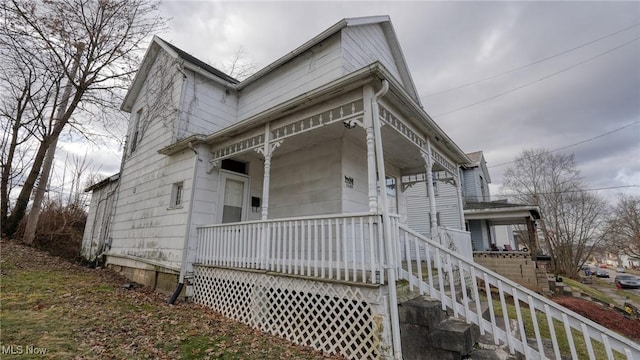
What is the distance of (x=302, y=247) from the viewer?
4.61 meters

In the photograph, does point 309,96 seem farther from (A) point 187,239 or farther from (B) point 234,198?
(A) point 187,239

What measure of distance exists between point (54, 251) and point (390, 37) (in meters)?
16.3

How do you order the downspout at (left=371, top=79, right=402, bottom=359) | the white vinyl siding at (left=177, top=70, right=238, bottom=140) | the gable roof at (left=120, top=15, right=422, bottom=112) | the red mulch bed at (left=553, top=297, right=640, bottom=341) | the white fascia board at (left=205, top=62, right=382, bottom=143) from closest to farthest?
the downspout at (left=371, top=79, right=402, bottom=359), the white fascia board at (left=205, top=62, right=382, bottom=143), the gable roof at (left=120, top=15, right=422, bottom=112), the white vinyl siding at (left=177, top=70, right=238, bottom=140), the red mulch bed at (left=553, top=297, right=640, bottom=341)

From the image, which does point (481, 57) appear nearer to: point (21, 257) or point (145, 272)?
point (145, 272)

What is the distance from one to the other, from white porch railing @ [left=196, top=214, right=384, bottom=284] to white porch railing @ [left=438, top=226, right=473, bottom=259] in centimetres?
189

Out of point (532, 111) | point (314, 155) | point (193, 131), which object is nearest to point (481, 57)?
point (532, 111)

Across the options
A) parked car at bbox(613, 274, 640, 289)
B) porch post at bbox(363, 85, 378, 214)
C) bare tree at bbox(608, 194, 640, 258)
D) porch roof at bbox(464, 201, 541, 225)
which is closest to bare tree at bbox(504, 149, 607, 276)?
parked car at bbox(613, 274, 640, 289)

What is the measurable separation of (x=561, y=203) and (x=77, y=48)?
35.0m

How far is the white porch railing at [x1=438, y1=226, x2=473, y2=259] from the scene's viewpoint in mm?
6004

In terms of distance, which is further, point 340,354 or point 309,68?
point 309,68

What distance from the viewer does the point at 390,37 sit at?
29.7 ft

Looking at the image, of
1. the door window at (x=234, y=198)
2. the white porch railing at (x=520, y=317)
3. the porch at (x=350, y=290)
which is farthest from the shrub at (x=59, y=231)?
the white porch railing at (x=520, y=317)

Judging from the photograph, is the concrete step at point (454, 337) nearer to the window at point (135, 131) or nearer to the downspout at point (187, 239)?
the downspout at point (187, 239)

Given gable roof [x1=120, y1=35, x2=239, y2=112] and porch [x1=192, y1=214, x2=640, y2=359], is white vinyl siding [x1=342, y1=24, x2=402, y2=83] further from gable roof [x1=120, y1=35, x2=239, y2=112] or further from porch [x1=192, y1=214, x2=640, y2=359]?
gable roof [x1=120, y1=35, x2=239, y2=112]
